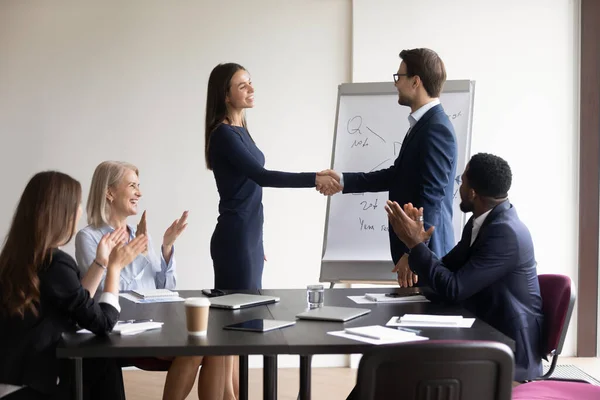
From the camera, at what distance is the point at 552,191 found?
15.8 feet

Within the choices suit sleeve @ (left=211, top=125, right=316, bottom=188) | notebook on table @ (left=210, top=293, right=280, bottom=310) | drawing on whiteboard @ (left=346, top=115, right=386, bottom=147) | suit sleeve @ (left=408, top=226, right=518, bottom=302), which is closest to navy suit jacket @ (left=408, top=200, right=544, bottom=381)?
suit sleeve @ (left=408, top=226, right=518, bottom=302)

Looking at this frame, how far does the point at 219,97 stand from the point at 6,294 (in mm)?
1577

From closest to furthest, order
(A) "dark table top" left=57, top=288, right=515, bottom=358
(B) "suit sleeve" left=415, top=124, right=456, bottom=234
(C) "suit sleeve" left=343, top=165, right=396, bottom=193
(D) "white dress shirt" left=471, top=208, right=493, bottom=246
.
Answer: (A) "dark table top" left=57, top=288, right=515, bottom=358, (D) "white dress shirt" left=471, top=208, right=493, bottom=246, (B) "suit sleeve" left=415, top=124, right=456, bottom=234, (C) "suit sleeve" left=343, top=165, right=396, bottom=193

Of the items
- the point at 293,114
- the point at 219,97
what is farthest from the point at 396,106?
the point at 219,97

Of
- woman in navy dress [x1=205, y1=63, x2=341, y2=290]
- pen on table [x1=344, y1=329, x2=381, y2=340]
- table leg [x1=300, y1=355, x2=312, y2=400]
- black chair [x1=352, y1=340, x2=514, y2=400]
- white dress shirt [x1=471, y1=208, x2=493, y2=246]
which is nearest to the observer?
black chair [x1=352, y1=340, x2=514, y2=400]

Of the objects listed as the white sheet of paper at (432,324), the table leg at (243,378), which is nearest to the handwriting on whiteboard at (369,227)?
the table leg at (243,378)

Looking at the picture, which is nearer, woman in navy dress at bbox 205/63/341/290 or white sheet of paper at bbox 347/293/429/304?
white sheet of paper at bbox 347/293/429/304

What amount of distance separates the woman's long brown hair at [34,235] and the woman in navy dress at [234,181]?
3.83ft

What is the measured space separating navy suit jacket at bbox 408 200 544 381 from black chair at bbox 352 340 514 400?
697 mm

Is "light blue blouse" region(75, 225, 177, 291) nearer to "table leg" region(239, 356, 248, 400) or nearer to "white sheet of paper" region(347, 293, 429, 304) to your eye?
"table leg" region(239, 356, 248, 400)

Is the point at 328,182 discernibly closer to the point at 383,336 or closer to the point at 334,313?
the point at 334,313

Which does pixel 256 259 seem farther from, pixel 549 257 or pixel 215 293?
pixel 549 257

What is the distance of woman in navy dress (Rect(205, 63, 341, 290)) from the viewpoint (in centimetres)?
330

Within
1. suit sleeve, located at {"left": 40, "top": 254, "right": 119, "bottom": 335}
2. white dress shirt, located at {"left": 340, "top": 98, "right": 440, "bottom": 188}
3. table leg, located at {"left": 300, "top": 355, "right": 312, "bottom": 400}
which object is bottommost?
table leg, located at {"left": 300, "top": 355, "right": 312, "bottom": 400}
